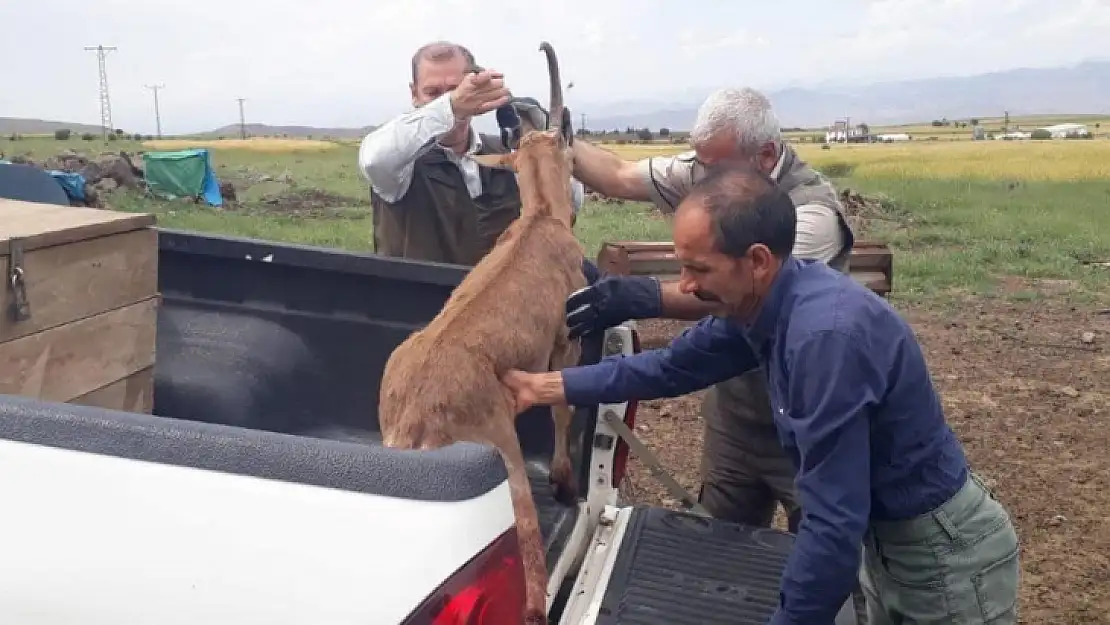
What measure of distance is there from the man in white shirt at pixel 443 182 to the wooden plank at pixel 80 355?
1.61m

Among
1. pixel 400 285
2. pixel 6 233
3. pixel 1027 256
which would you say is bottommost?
pixel 1027 256

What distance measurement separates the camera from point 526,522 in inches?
140

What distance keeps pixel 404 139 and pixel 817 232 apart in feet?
6.48

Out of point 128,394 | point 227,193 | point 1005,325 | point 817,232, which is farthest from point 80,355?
point 227,193

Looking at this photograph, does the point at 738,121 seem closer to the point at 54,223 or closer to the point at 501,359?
the point at 501,359

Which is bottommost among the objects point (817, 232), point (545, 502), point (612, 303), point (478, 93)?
point (545, 502)

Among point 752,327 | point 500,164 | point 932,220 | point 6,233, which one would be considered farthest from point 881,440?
point 932,220

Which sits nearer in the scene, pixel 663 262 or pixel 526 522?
pixel 526 522

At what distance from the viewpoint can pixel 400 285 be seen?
4441 mm

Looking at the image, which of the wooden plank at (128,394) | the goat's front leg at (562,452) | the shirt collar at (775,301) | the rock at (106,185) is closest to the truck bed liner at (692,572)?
the goat's front leg at (562,452)

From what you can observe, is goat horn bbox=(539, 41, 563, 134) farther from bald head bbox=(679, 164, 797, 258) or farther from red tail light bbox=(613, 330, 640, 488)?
bald head bbox=(679, 164, 797, 258)

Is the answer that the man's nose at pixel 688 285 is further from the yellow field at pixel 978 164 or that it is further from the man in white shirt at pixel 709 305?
the yellow field at pixel 978 164

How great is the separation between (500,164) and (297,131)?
14364 centimetres

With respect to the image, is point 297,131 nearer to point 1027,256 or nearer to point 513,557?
point 1027,256
